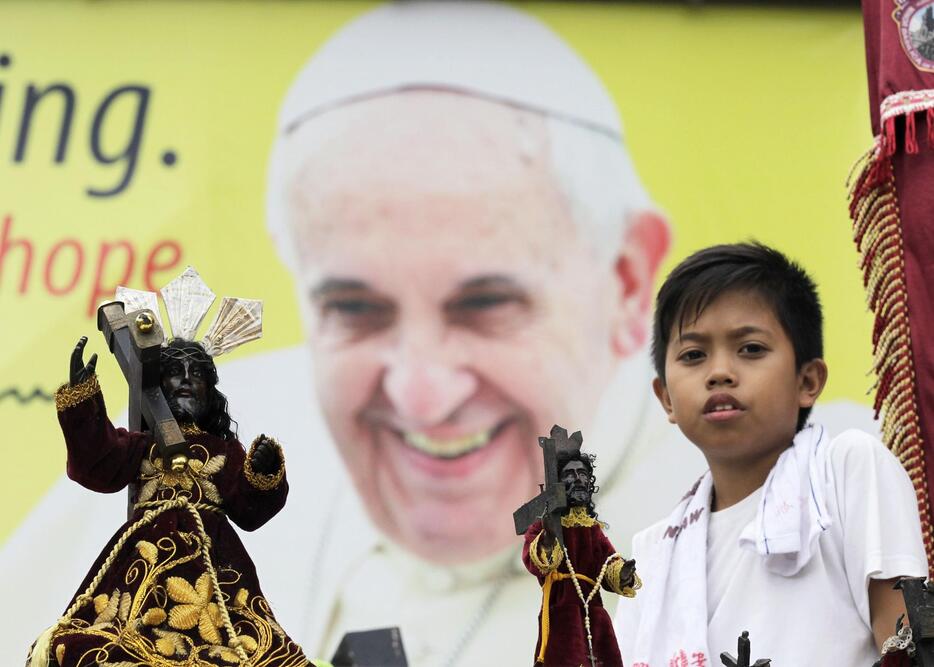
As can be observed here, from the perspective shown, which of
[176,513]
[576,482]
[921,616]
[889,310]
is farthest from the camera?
[889,310]

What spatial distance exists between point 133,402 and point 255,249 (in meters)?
2.10

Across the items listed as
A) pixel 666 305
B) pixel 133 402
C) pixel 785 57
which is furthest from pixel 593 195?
pixel 133 402

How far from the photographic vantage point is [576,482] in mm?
2521

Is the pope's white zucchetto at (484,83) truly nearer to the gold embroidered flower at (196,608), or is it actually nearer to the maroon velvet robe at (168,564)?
the maroon velvet robe at (168,564)

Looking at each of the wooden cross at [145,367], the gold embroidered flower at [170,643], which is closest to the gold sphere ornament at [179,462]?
the wooden cross at [145,367]

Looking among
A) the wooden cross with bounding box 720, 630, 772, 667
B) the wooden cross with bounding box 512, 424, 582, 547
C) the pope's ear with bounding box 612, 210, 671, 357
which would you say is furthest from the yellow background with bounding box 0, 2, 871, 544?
the wooden cross with bounding box 720, 630, 772, 667

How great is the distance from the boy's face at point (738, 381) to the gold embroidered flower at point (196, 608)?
0.98 metres

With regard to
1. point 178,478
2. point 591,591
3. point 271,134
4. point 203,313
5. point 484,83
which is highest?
point 484,83

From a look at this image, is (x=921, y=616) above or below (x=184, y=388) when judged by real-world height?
below

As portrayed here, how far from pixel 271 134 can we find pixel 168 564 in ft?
8.63

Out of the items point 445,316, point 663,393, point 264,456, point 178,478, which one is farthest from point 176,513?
point 445,316

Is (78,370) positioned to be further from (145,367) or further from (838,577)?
(838,577)

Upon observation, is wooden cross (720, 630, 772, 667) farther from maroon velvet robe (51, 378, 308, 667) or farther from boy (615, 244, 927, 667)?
maroon velvet robe (51, 378, 308, 667)

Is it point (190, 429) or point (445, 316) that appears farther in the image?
point (445, 316)
